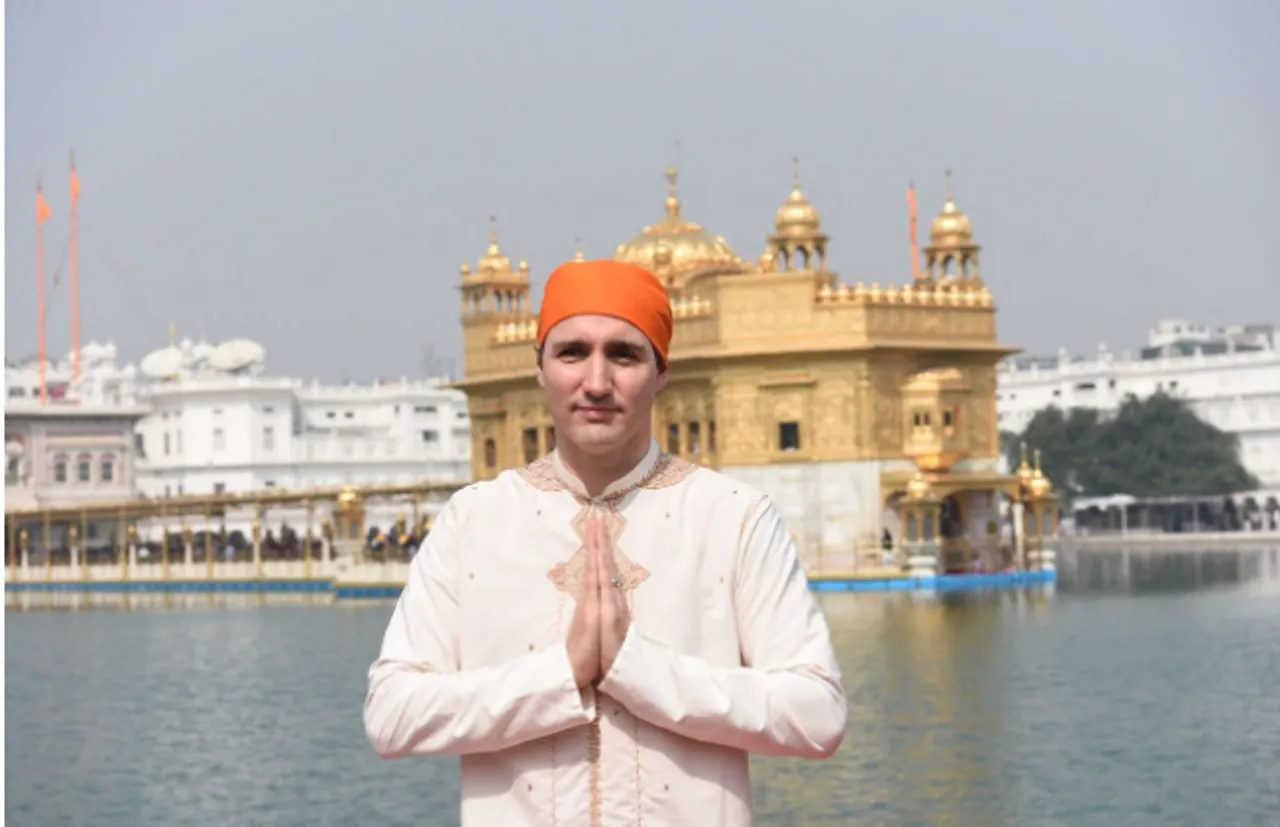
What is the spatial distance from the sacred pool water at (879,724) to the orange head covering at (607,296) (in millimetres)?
9302

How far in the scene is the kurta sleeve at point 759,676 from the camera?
11.6 ft

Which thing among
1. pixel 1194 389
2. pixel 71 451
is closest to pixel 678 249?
pixel 71 451

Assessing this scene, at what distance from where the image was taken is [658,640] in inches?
141

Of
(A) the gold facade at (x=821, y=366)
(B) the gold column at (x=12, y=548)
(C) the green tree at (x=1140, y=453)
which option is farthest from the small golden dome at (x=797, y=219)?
(C) the green tree at (x=1140, y=453)

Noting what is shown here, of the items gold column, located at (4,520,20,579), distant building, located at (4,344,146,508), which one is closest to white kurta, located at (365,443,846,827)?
gold column, located at (4,520,20,579)

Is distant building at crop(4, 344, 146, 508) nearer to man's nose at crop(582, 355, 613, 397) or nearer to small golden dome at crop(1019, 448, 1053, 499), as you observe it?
small golden dome at crop(1019, 448, 1053, 499)

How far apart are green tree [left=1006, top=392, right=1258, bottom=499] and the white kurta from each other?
68749 mm

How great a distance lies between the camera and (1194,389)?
8219 centimetres

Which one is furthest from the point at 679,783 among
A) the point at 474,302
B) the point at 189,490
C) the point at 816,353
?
the point at 189,490

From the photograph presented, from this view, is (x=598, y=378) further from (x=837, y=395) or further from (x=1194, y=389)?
(x=1194, y=389)

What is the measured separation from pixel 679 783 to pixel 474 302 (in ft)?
127

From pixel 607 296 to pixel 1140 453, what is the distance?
70.0 meters

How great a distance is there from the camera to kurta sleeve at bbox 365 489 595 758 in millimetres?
3553

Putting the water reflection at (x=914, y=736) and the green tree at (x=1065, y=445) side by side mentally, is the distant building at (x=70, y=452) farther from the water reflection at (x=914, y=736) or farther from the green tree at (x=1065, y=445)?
the water reflection at (x=914, y=736)
